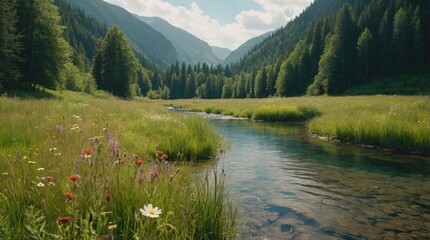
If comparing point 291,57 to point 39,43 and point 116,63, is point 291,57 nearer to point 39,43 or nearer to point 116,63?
point 116,63

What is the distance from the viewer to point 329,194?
28.9 feet

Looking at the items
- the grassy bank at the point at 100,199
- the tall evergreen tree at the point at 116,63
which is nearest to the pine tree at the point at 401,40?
the tall evergreen tree at the point at 116,63

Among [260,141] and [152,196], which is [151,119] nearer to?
[260,141]

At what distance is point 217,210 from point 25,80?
39.9 metres

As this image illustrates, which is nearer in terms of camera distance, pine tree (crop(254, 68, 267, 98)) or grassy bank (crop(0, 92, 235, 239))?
grassy bank (crop(0, 92, 235, 239))

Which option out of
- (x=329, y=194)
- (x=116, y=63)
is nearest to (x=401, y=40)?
(x=116, y=63)

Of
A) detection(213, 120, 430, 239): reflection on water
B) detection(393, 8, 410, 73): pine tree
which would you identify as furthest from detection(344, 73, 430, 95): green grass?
detection(213, 120, 430, 239): reflection on water

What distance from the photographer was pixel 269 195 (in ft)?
28.3

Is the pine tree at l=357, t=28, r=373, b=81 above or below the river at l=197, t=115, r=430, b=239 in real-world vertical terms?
above

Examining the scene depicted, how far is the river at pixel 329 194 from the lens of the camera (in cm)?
652

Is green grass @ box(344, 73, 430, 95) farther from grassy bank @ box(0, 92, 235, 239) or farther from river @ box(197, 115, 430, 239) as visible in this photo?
grassy bank @ box(0, 92, 235, 239)

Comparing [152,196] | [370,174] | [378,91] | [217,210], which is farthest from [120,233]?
[378,91]

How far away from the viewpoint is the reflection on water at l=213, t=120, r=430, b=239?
652 cm

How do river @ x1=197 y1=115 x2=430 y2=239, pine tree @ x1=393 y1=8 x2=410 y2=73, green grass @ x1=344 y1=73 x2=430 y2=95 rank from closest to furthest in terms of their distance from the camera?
river @ x1=197 y1=115 x2=430 y2=239
green grass @ x1=344 y1=73 x2=430 y2=95
pine tree @ x1=393 y1=8 x2=410 y2=73
